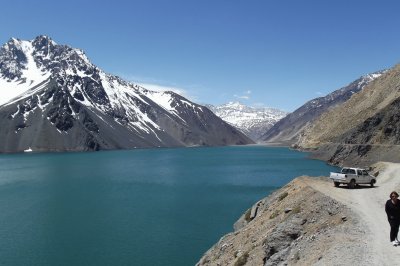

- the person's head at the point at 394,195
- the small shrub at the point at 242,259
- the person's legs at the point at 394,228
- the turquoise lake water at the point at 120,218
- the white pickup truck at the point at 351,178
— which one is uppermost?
the person's head at the point at 394,195

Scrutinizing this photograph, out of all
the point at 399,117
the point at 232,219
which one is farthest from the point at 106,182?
the point at 399,117

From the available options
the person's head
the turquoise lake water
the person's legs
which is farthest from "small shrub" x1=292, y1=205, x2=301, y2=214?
the turquoise lake water

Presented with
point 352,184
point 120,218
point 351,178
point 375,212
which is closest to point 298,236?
point 375,212

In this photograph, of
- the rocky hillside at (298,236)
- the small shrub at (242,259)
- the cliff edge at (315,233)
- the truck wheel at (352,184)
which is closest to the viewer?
the cliff edge at (315,233)

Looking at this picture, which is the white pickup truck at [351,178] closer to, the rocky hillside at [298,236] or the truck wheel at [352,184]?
the truck wheel at [352,184]

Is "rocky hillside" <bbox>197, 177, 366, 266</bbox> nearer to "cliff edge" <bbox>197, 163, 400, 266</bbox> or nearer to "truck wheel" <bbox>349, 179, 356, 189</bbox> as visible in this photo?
"cliff edge" <bbox>197, 163, 400, 266</bbox>

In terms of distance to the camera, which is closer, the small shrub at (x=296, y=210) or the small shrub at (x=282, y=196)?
the small shrub at (x=296, y=210)

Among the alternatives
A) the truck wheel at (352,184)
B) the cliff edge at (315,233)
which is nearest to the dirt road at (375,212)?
the cliff edge at (315,233)
